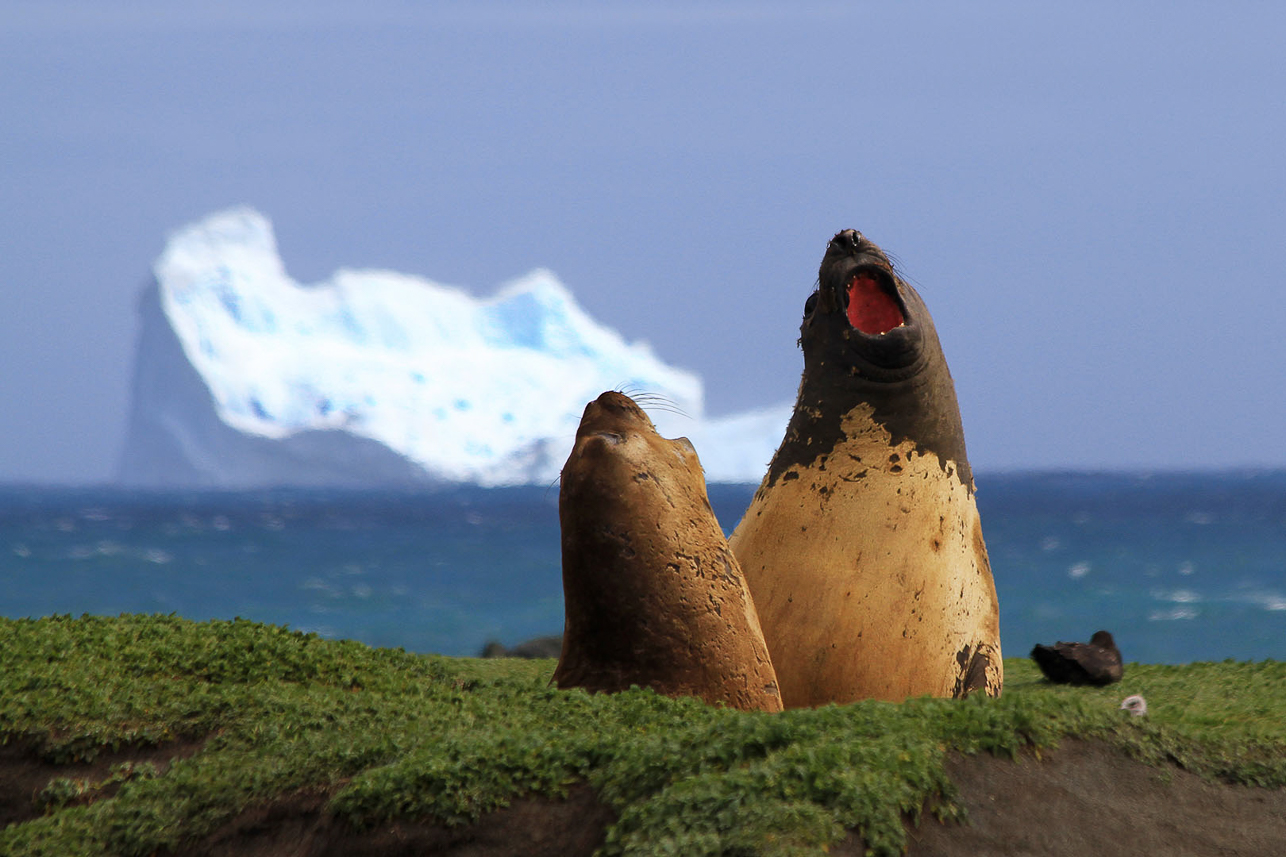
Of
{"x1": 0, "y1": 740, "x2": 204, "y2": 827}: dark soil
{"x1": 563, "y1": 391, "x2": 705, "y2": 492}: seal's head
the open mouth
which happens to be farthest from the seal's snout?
{"x1": 0, "y1": 740, "x2": 204, "y2": 827}: dark soil

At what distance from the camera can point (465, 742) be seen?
4551 mm

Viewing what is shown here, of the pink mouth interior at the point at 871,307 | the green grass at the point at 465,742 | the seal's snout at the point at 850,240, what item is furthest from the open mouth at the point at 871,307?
the green grass at the point at 465,742

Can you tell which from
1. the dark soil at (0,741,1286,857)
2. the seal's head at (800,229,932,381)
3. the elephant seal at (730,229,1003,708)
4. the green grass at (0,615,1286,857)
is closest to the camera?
the green grass at (0,615,1286,857)

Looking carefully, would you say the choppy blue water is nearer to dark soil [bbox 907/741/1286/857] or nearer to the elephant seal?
the elephant seal

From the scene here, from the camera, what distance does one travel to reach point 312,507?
216 ft

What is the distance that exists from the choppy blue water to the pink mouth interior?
15.1 metres

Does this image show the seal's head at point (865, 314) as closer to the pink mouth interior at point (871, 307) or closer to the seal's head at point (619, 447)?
the pink mouth interior at point (871, 307)

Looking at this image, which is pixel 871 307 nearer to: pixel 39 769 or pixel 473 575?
pixel 39 769

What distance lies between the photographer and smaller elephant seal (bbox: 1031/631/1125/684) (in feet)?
27.8

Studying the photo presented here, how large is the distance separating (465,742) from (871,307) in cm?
320

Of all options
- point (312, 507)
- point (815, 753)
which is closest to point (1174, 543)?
point (815, 753)

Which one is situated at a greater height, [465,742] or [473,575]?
[465,742]

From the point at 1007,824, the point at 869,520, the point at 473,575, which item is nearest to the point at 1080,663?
the point at 869,520

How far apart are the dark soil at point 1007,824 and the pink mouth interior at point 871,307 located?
100 inches
